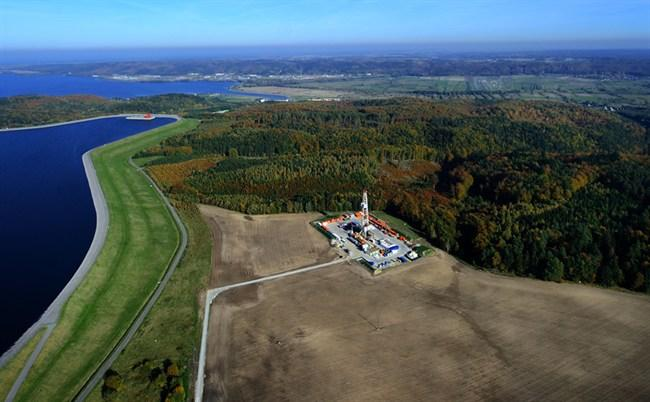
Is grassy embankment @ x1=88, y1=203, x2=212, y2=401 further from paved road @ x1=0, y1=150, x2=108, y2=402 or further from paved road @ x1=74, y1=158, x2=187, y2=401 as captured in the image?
paved road @ x1=0, y1=150, x2=108, y2=402

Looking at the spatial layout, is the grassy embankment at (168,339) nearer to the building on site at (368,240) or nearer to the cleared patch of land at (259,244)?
the cleared patch of land at (259,244)

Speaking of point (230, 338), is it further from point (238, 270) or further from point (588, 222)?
point (588, 222)

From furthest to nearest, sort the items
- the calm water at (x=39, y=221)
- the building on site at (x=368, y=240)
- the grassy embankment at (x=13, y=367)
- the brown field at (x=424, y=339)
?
the building on site at (x=368, y=240) → the calm water at (x=39, y=221) → the brown field at (x=424, y=339) → the grassy embankment at (x=13, y=367)

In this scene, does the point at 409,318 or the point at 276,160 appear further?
the point at 276,160

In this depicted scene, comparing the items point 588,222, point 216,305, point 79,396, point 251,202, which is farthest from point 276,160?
point 79,396

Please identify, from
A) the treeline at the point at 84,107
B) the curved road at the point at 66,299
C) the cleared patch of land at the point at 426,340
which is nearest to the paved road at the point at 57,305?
the curved road at the point at 66,299

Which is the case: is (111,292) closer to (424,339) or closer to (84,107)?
(424,339)
